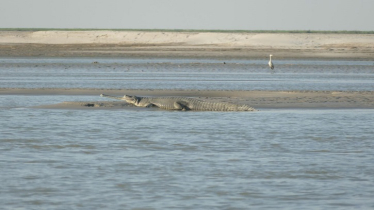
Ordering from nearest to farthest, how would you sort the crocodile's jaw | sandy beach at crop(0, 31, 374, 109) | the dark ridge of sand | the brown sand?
the crocodile's jaw → the brown sand → sandy beach at crop(0, 31, 374, 109) → the dark ridge of sand

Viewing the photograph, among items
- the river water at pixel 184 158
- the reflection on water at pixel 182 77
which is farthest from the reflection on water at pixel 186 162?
the reflection on water at pixel 182 77

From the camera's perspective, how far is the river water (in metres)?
9.50

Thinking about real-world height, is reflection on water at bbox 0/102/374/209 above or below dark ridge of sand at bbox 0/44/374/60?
below

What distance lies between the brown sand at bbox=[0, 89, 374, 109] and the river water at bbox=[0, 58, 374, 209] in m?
1.22

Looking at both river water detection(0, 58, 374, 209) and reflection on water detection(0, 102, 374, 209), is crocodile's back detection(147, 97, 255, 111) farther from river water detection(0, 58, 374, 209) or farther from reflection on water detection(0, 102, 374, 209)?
reflection on water detection(0, 102, 374, 209)

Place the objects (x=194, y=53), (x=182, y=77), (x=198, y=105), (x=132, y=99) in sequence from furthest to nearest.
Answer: (x=194, y=53) < (x=182, y=77) < (x=132, y=99) < (x=198, y=105)

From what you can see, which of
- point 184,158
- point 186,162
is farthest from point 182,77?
point 186,162

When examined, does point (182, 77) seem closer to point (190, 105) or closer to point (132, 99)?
point (132, 99)

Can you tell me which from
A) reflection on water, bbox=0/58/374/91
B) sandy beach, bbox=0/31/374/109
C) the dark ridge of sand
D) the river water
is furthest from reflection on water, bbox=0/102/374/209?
the dark ridge of sand

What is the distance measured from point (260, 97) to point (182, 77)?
1168 cm

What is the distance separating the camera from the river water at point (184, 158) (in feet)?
31.2

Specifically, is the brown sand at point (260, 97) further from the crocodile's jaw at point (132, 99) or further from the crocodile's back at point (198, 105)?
the crocodile's back at point (198, 105)

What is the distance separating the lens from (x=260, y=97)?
82.4 feet

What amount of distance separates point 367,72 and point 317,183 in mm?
32499
